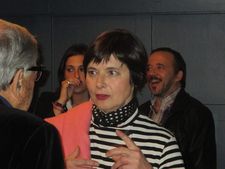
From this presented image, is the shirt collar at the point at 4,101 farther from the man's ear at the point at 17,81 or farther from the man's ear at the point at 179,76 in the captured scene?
the man's ear at the point at 179,76

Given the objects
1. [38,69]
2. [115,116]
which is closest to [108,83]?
[115,116]

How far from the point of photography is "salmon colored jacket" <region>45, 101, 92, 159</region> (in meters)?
2.08

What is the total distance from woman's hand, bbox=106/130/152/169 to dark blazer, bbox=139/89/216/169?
5.53ft

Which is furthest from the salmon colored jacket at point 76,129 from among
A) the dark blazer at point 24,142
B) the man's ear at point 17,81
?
the dark blazer at point 24,142

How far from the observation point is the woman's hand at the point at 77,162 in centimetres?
196

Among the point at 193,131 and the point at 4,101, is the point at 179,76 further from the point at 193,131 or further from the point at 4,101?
the point at 4,101

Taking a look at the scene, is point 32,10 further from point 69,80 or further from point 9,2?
point 69,80

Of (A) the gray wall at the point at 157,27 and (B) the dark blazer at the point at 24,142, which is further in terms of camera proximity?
(A) the gray wall at the point at 157,27

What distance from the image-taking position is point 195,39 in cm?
502

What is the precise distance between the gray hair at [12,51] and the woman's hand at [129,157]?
522 mm

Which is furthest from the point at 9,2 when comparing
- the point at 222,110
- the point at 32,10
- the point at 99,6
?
the point at 222,110

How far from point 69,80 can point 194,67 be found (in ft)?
5.90

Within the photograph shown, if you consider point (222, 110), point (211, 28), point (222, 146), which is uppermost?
point (211, 28)

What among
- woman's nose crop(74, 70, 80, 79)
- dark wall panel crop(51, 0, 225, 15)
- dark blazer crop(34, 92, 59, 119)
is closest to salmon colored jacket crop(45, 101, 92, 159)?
dark blazer crop(34, 92, 59, 119)
